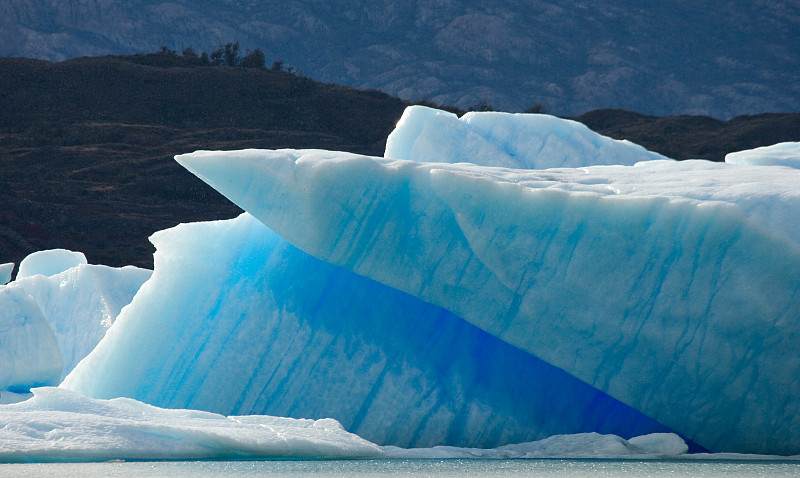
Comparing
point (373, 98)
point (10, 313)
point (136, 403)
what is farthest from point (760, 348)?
point (373, 98)

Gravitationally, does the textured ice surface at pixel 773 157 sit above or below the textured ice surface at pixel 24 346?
above

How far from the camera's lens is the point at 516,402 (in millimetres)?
4672

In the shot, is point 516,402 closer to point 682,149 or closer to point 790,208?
point 790,208

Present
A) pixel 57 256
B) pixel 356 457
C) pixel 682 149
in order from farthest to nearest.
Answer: pixel 682 149 → pixel 57 256 → pixel 356 457

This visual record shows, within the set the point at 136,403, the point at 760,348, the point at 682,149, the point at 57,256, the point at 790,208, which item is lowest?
the point at 57,256

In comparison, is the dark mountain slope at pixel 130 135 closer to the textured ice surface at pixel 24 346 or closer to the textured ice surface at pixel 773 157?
the textured ice surface at pixel 24 346

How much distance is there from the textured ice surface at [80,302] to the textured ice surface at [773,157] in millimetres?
5180

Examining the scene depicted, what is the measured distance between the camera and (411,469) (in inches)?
137

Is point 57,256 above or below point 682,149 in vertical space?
below

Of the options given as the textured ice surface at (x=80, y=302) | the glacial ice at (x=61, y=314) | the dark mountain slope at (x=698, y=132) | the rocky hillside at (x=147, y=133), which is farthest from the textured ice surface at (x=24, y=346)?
the dark mountain slope at (x=698, y=132)

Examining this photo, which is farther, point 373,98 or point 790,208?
point 373,98

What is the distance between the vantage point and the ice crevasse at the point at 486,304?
414 cm

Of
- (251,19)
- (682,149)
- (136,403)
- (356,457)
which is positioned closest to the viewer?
(356,457)

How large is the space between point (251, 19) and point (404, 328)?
59.4 metres
